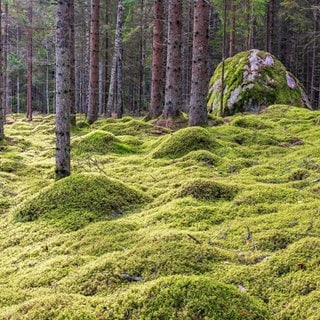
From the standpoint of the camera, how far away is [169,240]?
4.13 m

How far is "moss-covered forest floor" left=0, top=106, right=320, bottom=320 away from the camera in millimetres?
Answer: 2932

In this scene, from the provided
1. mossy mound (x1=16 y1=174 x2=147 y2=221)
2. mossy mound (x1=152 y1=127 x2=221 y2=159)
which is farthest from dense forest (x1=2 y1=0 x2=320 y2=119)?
mossy mound (x1=16 y1=174 x2=147 y2=221)

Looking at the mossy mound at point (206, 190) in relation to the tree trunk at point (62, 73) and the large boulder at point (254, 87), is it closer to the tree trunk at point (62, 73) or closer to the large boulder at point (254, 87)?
the tree trunk at point (62, 73)

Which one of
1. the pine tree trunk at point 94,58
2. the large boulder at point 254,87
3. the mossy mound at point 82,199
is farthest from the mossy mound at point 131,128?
the mossy mound at point 82,199

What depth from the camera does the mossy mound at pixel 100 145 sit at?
10203 millimetres

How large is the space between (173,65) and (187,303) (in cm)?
1146

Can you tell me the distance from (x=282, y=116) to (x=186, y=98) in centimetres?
2692

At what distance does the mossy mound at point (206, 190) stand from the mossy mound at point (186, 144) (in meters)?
2.78

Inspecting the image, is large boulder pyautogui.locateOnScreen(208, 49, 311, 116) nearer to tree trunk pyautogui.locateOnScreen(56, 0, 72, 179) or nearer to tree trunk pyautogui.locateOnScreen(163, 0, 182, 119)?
tree trunk pyautogui.locateOnScreen(163, 0, 182, 119)

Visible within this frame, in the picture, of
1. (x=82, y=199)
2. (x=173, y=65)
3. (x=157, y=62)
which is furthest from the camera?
(x=157, y=62)

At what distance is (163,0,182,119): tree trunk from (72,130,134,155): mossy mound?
319cm

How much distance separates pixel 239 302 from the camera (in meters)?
2.86

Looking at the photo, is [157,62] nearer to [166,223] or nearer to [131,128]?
[131,128]

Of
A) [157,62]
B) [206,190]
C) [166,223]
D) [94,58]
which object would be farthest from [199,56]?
[166,223]
